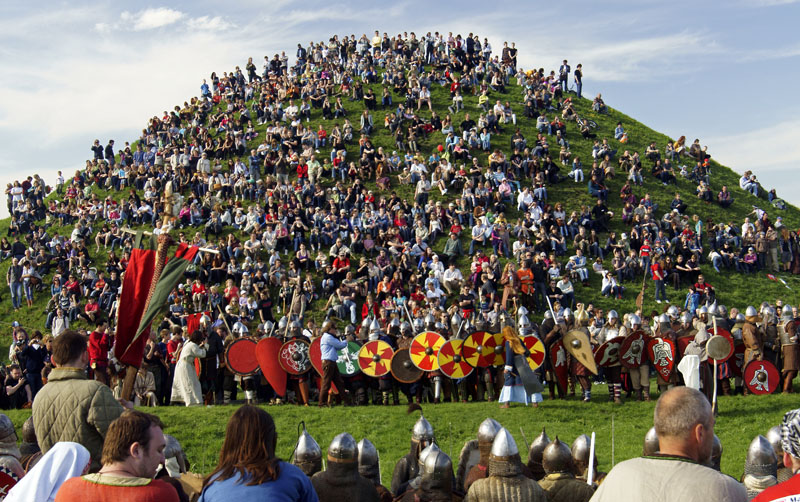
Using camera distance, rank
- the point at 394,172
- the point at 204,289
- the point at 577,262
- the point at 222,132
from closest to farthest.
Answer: the point at 204,289 → the point at 577,262 → the point at 394,172 → the point at 222,132

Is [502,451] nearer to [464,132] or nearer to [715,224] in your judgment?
[715,224]

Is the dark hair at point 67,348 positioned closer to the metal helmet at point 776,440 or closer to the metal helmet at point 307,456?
the metal helmet at point 307,456

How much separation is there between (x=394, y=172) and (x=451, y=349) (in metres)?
20.2

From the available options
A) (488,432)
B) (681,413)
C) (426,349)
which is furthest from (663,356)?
(681,413)

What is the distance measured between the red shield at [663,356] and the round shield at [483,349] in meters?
2.66

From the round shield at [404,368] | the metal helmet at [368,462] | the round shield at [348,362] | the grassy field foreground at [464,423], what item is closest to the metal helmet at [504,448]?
the metal helmet at [368,462]

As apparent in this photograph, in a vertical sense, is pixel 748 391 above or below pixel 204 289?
below

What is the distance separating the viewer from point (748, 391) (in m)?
14.7

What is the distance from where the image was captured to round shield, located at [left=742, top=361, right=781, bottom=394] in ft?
47.8

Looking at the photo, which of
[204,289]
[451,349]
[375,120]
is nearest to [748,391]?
[451,349]

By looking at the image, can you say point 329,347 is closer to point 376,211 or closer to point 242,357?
point 242,357

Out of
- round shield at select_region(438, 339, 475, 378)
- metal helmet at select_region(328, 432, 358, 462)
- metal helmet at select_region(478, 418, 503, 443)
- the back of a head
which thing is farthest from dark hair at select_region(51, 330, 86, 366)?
round shield at select_region(438, 339, 475, 378)

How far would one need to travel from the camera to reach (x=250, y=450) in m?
3.79

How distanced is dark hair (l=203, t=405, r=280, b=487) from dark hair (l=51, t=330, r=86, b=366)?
2.05 meters
